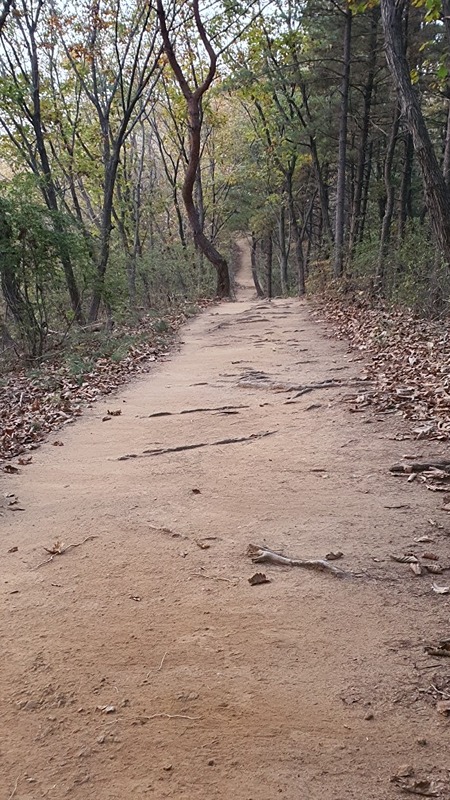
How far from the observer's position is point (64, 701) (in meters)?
2.21

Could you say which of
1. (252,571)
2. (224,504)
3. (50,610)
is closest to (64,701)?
(50,610)

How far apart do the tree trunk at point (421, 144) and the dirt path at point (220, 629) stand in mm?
2832

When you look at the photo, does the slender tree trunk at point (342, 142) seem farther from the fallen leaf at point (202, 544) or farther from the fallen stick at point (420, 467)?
the fallen leaf at point (202, 544)

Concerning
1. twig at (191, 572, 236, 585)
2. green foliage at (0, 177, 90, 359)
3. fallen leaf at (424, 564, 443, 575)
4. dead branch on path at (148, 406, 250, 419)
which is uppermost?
green foliage at (0, 177, 90, 359)

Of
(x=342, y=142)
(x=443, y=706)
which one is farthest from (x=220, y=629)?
(x=342, y=142)

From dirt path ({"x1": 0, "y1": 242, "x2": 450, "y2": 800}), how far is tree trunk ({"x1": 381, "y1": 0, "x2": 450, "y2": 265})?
9.29ft

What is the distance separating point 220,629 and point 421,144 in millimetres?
6007

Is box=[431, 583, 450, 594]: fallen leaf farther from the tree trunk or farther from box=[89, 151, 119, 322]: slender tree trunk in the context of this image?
box=[89, 151, 119, 322]: slender tree trunk

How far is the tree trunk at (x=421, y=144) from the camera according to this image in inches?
253

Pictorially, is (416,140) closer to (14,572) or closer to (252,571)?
(252,571)

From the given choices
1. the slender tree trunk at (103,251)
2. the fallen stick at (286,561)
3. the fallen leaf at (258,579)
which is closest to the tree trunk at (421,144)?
the fallen stick at (286,561)

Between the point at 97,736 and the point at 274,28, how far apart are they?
869 inches

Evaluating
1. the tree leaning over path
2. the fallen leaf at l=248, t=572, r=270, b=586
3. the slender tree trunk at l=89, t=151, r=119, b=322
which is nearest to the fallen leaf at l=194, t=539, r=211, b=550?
the fallen leaf at l=248, t=572, r=270, b=586

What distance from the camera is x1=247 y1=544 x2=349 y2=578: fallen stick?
2912mm
